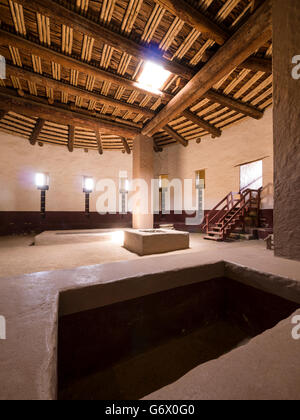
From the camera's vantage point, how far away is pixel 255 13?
3693mm

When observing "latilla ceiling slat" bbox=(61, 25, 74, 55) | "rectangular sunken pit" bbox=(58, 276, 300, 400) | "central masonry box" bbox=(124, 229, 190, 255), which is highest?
"latilla ceiling slat" bbox=(61, 25, 74, 55)

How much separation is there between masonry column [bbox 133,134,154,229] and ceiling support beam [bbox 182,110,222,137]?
6.74 ft

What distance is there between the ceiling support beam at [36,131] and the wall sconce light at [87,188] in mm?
3233

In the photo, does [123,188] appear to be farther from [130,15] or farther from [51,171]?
[130,15]

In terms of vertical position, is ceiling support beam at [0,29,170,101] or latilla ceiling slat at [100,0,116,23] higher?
latilla ceiling slat at [100,0,116,23]

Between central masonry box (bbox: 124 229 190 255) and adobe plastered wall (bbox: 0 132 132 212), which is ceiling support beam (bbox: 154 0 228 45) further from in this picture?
adobe plastered wall (bbox: 0 132 132 212)

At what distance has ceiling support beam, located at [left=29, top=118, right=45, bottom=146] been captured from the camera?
8.72m

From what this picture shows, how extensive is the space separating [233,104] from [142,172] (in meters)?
4.59

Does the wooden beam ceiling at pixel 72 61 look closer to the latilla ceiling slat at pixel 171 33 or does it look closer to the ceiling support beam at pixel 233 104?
the latilla ceiling slat at pixel 171 33

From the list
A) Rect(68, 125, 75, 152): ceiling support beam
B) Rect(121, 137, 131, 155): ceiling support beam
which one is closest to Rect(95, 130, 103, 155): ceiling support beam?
Rect(68, 125, 75, 152): ceiling support beam

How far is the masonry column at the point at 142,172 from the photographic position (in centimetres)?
870

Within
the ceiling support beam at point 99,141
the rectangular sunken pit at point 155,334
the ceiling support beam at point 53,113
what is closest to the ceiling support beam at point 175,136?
the ceiling support beam at point 53,113

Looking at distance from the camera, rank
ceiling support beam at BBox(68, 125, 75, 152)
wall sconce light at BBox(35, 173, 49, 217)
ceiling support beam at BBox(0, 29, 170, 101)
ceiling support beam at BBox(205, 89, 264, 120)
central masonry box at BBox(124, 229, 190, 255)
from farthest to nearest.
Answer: wall sconce light at BBox(35, 173, 49, 217) < ceiling support beam at BBox(68, 125, 75, 152) < ceiling support beam at BBox(205, 89, 264, 120) < central masonry box at BBox(124, 229, 190, 255) < ceiling support beam at BBox(0, 29, 170, 101)
